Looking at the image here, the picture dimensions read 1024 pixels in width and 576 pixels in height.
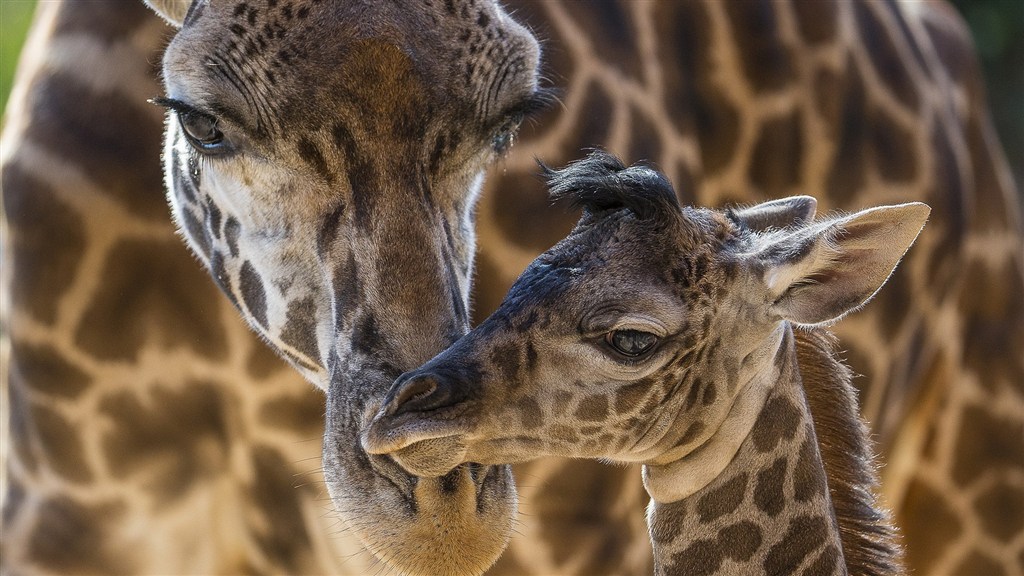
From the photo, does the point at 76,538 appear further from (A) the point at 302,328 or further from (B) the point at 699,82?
(B) the point at 699,82

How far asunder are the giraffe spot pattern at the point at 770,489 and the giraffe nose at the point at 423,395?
602mm

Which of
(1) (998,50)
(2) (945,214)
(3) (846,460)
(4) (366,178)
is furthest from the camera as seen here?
(1) (998,50)

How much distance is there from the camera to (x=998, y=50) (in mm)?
8297

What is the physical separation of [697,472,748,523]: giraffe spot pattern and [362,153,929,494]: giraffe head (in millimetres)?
59

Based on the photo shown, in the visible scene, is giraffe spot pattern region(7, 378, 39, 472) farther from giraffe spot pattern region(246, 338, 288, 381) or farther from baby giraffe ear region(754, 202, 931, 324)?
baby giraffe ear region(754, 202, 931, 324)

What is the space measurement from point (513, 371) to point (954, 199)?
270 centimetres

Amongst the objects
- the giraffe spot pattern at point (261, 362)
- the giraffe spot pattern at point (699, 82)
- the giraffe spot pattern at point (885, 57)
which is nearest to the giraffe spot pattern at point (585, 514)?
the giraffe spot pattern at point (261, 362)

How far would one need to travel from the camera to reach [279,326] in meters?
2.71

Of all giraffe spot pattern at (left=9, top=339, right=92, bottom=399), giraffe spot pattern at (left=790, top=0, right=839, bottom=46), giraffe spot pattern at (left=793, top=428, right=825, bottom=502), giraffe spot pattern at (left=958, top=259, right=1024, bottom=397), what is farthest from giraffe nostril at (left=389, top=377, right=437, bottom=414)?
giraffe spot pattern at (left=958, top=259, right=1024, bottom=397)

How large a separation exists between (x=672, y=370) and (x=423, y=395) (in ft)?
1.42

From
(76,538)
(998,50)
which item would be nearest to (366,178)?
(76,538)

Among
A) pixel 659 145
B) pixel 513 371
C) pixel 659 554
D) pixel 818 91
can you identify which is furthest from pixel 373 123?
pixel 818 91

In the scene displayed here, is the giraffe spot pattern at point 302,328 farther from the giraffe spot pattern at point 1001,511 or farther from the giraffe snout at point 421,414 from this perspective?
the giraffe spot pattern at point 1001,511

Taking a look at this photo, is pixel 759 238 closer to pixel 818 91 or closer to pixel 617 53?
pixel 617 53
